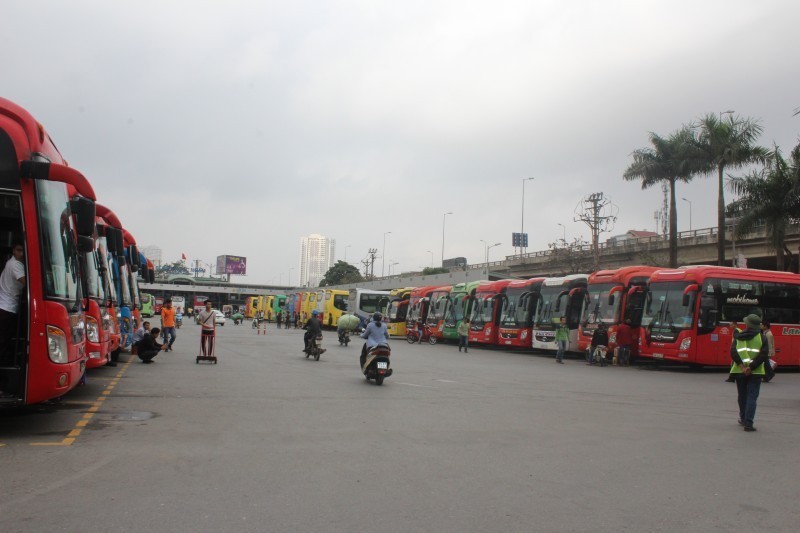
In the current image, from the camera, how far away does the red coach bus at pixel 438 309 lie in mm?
36156

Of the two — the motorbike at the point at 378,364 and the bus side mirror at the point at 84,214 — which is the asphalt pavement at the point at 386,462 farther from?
the bus side mirror at the point at 84,214

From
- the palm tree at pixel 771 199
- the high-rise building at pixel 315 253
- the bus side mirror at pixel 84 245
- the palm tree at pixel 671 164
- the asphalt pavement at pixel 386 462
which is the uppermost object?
the high-rise building at pixel 315 253

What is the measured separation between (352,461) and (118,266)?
37.4 feet

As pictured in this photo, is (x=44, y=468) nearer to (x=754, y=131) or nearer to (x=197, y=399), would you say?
(x=197, y=399)

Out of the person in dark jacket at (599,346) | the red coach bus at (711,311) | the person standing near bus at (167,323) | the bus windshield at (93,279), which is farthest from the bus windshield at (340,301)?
the bus windshield at (93,279)

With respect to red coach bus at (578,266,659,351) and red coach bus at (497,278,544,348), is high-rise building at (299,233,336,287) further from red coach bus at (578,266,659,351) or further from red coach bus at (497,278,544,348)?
red coach bus at (578,266,659,351)

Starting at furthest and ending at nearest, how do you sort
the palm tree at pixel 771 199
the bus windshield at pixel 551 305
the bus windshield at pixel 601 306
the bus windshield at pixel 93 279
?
1. the palm tree at pixel 771 199
2. the bus windshield at pixel 551 305
3. the bus windshield at pixel 601 306
4. the bus windshield at pixel 93 279

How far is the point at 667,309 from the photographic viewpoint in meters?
20.8

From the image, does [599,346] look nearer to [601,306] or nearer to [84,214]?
[601,306]

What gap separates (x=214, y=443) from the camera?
7168 millimetres

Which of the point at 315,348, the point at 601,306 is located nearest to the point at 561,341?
the point at 601,306

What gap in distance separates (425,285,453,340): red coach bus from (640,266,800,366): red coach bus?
15.4 m

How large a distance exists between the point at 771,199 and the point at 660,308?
37.7 ft

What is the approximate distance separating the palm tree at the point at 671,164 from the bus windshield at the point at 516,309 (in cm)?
1319
